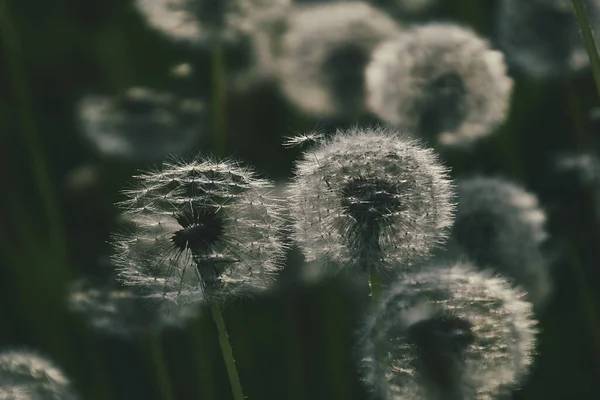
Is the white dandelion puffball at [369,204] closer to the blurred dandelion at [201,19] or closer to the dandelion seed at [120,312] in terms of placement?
the dandelion seed at [120,312]

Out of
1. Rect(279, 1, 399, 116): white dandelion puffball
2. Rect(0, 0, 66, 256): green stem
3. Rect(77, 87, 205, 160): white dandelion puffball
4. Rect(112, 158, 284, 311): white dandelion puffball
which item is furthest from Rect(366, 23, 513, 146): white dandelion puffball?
Rect(112, 158, 284, 311): white dandelion puffball

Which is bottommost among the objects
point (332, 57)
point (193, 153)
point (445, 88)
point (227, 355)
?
point (227, 355)

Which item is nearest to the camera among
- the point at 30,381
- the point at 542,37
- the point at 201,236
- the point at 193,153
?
the point at 201,236

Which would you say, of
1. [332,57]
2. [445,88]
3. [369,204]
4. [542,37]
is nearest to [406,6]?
[332,57]

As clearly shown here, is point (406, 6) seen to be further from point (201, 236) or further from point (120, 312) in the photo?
point (201, 236)

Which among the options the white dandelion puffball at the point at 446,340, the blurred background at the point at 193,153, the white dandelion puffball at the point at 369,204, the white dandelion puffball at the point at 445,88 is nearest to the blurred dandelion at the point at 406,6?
the blurred background at the point at 193,153

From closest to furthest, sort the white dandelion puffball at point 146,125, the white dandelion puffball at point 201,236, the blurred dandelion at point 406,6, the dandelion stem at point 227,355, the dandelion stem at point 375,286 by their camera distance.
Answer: the dandelion stem at point 227,355 < the white dandelion puffball at point 201,236 < the dandelion stem at point 375,286 < the white dandelion puffball at point 146,125 < the blurred dandelion at point 406,6
